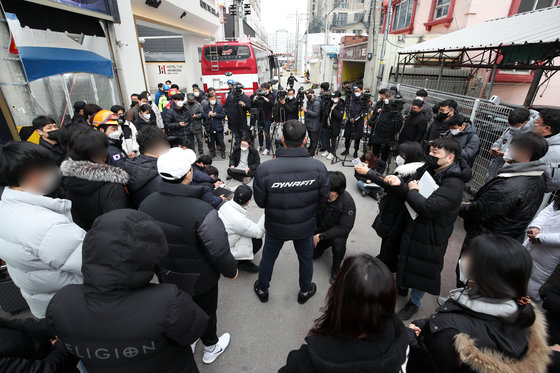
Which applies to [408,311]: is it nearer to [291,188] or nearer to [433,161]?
[433,161]

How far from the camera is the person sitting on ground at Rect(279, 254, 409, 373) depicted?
918 millimetres

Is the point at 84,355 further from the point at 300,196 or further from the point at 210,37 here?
the point at 210,37

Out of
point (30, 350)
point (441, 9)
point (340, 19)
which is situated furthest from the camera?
point (340, 19)

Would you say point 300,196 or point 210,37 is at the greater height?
point 210,37

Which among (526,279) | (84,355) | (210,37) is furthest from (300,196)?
(210,37)

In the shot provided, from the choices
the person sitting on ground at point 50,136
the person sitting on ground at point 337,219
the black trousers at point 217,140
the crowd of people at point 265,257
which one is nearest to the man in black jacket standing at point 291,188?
the crowd of people at point 265,257

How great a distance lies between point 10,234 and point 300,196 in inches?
73.3

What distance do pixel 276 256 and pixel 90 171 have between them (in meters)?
1.74

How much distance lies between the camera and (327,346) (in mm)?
960

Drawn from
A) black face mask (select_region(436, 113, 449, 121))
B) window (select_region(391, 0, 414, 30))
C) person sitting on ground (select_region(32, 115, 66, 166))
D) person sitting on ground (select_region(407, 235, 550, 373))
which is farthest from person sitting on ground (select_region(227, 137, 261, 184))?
window (select_region(391, 0, 414, 30))

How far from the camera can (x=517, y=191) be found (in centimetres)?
218

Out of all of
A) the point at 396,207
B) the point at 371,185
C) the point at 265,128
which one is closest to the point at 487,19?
the point at 265,128

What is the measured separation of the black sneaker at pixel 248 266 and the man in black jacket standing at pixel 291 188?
34.3 inches

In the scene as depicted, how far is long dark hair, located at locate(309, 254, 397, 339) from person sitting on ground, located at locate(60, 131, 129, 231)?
1946mm
